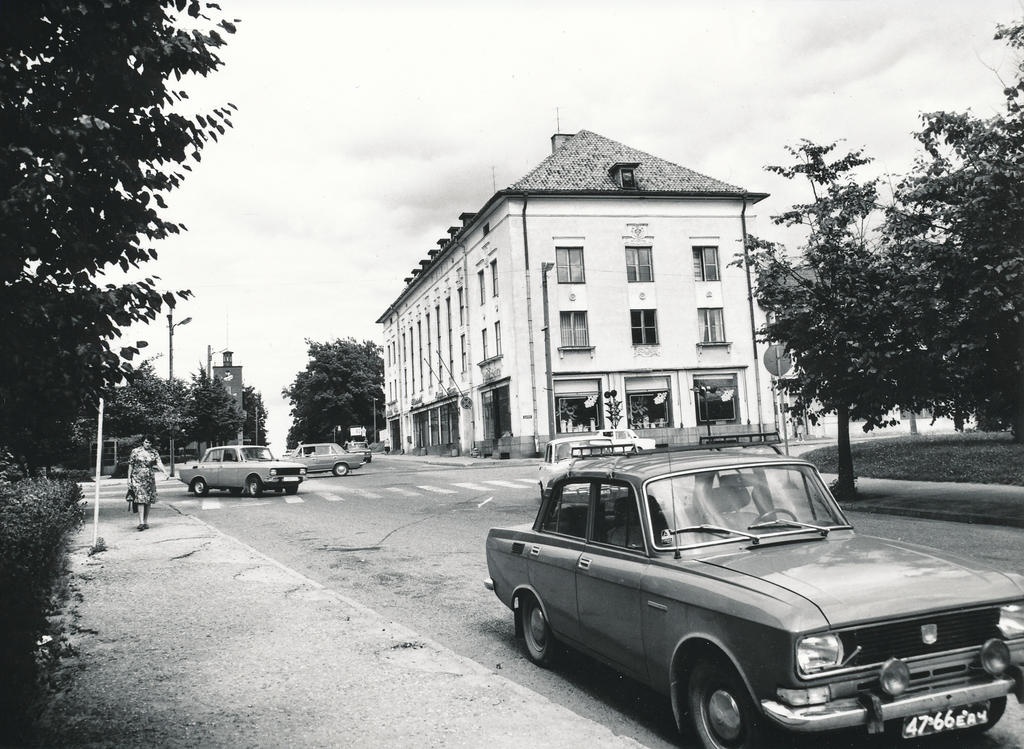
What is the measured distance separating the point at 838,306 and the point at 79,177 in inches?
566

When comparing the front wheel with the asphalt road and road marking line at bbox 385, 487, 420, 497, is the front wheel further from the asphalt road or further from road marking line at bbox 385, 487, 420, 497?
road marking line at bbox 385, 487, 420, 497

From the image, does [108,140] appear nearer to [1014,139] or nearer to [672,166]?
A: [1014,139]

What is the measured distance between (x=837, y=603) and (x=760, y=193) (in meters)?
46.5

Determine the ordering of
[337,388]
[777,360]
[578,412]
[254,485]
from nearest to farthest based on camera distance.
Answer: [777,360], [254,485], [578,412], [337,388]

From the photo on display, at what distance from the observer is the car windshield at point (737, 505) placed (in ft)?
15.6

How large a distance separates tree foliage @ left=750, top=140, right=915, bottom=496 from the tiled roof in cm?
2955

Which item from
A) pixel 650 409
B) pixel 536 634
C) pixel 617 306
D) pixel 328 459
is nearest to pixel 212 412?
pixel 328 459

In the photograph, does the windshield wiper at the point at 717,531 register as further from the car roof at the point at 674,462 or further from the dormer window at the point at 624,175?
the dormer window at the point at 624,175

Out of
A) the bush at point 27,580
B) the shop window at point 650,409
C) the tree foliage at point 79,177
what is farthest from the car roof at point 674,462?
the shop window at point 650,409

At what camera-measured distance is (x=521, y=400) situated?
43.8 metres

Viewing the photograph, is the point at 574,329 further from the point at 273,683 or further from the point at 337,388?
the point at 337,388

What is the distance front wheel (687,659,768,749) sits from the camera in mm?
3832

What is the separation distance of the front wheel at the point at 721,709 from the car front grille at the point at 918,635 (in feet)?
1.78

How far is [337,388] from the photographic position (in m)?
97.2
